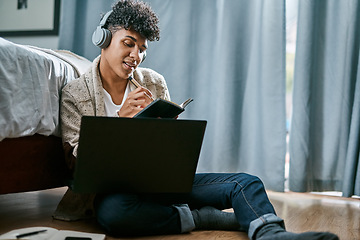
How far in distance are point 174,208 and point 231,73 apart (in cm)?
114

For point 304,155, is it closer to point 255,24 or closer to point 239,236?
point 255,24

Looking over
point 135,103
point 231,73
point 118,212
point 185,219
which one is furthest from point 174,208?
point 231,73

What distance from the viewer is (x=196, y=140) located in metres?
1.00

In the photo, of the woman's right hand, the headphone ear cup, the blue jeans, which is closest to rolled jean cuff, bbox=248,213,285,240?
the blue jeans

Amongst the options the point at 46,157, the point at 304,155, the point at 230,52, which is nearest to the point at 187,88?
the point at 230,52

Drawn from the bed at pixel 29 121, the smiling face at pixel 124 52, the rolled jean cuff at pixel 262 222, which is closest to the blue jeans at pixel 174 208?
the rolled jean cuff at pixel 262 222

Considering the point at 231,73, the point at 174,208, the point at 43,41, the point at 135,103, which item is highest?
the point at 43,41

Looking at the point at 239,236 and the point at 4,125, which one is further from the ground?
the point at 4,125

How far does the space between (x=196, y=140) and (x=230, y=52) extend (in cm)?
120

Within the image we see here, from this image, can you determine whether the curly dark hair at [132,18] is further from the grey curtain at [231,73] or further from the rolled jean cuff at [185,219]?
the grey curtain at [231,73]

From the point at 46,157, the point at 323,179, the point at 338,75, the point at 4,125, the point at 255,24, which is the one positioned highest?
the point at 255,24

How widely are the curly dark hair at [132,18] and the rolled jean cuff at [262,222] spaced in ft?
2.41

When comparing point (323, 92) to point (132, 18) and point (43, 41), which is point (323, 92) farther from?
point (43, 41)

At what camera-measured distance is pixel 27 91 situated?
1.16m
